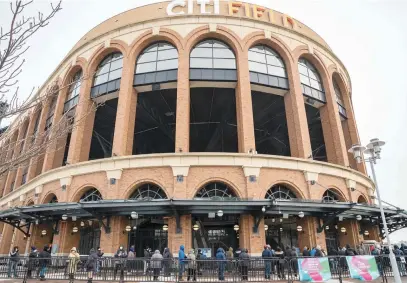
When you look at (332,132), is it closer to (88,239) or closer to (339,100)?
(339,100)

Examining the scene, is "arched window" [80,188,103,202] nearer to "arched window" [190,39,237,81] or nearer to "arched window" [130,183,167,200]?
"arched window" [130,183,167,200]

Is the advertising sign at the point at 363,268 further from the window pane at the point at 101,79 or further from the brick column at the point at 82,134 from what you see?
the window pane at the point at 101,79

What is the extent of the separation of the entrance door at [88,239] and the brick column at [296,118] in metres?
15.0

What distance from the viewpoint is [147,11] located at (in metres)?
25.9

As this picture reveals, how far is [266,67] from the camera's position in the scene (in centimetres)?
2398

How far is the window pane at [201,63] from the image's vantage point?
74.9 feet

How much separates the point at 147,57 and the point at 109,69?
354 cm

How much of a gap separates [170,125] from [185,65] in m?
10.6

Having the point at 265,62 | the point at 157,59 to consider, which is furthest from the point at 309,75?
the point at 157,59

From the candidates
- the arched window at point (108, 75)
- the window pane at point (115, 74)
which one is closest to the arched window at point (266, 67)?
the window pane at point (115, 74)

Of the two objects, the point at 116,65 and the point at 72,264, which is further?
the point at 116,65

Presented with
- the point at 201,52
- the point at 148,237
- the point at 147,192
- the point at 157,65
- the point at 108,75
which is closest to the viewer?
the point at 147,192

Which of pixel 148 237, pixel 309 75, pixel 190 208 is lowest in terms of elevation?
pixel 148 237

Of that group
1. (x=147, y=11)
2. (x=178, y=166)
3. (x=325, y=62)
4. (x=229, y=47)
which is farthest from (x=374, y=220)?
(x=147, y=11)
